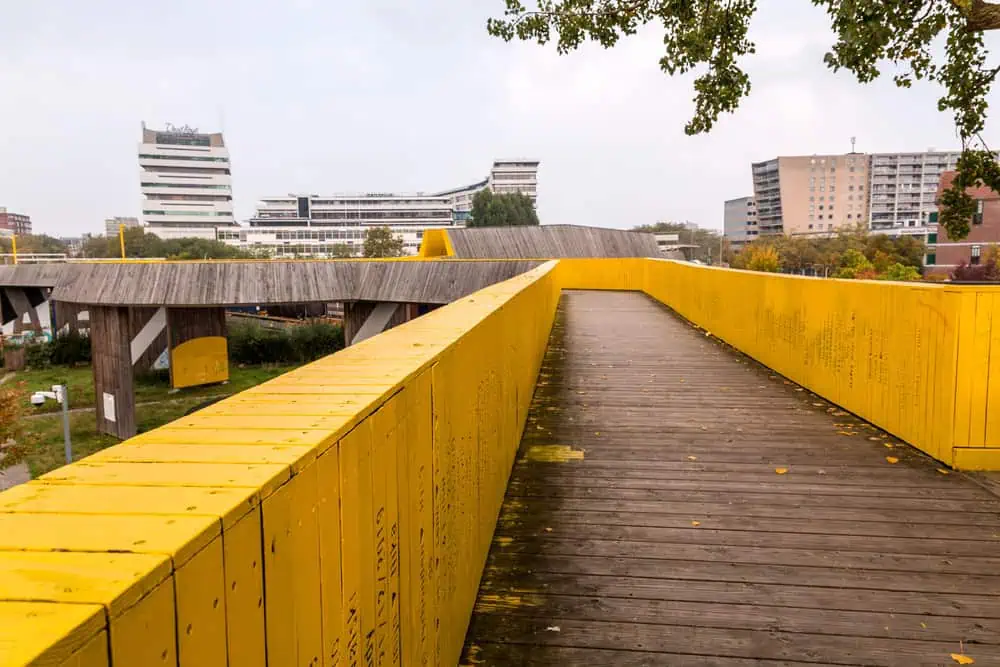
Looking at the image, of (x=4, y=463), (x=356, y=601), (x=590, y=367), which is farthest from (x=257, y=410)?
(x=4, y=463)

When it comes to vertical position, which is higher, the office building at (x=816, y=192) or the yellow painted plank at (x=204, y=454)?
the office building at (x=816, y=192)

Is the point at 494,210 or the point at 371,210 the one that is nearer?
the point at 494,210

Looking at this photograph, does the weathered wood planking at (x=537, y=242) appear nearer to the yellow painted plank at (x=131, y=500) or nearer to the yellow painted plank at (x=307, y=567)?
the yellow painted plank at (x=307, y=567)

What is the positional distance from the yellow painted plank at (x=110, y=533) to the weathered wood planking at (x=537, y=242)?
144ft

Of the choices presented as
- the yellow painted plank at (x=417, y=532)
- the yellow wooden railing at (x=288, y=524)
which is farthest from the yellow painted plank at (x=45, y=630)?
the yellow painted plank at (x=417, y=532)

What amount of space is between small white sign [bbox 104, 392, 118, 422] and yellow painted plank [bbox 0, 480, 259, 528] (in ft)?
110

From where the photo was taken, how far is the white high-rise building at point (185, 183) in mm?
152125

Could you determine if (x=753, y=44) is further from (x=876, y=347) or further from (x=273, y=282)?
(x=273, y=282)

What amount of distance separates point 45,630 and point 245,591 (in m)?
0.45

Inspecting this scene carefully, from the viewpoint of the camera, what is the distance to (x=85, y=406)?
135ft

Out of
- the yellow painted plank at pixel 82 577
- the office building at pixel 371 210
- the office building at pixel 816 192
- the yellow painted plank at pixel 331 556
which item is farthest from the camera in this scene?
the office building at pixel 371 210

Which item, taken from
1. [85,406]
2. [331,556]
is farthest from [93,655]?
[85,406]

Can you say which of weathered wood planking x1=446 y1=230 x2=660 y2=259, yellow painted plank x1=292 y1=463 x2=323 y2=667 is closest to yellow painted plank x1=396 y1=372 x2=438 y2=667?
yellow painted plank x1=292 y1=463 x2=323 y2=667

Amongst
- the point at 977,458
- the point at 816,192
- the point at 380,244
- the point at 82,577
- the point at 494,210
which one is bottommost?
the point at 977,458
